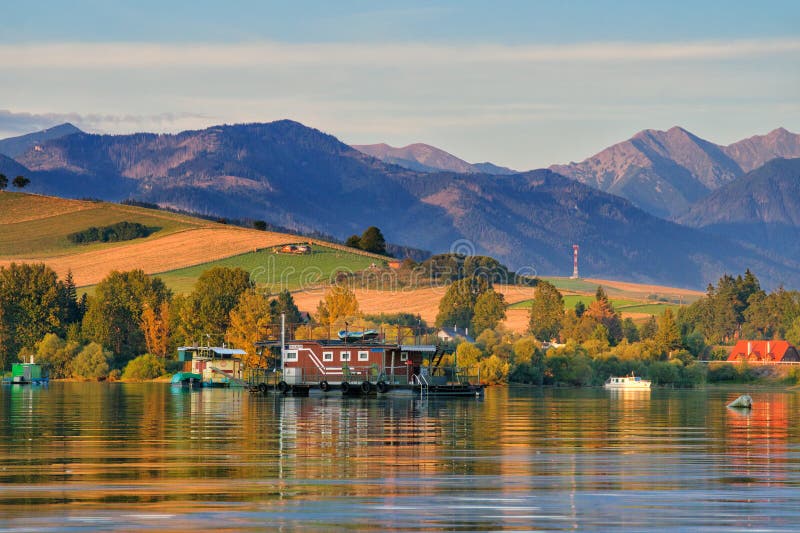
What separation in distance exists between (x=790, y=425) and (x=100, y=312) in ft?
454

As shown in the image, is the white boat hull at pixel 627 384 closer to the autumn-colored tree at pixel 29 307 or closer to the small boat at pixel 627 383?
the small boat at pixel 627 383

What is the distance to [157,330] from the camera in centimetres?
18775

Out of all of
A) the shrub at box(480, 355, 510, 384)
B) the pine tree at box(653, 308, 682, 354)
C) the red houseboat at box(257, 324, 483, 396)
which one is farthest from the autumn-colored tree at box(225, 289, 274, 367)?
the pine tree at box(653, 308, 682, 354)

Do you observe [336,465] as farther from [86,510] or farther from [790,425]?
[790,425]

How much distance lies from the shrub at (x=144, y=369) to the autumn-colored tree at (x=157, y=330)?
700 cm

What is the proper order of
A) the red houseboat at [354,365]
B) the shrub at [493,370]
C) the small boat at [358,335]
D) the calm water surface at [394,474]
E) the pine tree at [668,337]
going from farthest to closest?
the pine tree at [668,337], the shrub at [493,370], the small boat at [358,335], the red houseboat at [354,365], the calm water surface at [394,474]

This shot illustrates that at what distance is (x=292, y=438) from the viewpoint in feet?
172

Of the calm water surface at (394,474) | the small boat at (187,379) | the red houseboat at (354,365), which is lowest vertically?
the small boat at (187,379)

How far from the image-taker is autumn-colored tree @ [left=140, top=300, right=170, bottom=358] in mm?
186863

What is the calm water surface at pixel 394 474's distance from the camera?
2900 cm

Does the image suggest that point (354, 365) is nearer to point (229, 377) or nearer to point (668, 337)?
point (229, 377)

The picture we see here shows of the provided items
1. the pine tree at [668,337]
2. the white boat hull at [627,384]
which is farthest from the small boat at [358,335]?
the pine tree at [668,337]

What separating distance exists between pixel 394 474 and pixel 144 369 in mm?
143359

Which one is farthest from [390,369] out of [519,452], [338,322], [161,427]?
[519,452]
